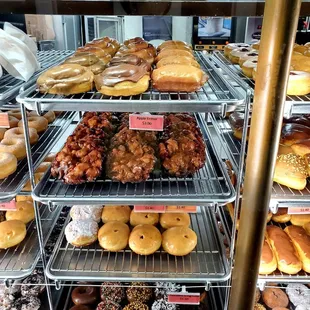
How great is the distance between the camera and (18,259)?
1.64m

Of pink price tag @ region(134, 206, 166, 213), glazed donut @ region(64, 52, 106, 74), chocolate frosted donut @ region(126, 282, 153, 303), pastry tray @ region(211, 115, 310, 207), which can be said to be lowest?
chocolate frosted donut @ region(126, 282, 153, 303)

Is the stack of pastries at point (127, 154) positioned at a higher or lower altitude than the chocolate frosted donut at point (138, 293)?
higher

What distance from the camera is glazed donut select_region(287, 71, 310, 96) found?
4.69 feet

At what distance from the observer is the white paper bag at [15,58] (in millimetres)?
1558

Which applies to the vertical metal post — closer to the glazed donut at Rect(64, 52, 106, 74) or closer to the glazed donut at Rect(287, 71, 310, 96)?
the glazed donut at Rect(64, 52, 106, 74)

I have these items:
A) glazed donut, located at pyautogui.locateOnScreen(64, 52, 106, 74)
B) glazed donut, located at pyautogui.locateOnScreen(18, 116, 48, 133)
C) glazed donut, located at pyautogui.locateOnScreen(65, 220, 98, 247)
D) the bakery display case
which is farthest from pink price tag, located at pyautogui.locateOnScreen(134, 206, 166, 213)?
glazed donut, located at pyautogui.locateOnScreen(18, 116, 48, 133)

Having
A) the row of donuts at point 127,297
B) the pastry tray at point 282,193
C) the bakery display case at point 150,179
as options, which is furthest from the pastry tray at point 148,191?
the row of donuts at point 127,297

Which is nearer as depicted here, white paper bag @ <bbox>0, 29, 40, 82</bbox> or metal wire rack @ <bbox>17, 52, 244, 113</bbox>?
metal wire rack @ <bbox>17, 52, 244, 113</bbox>

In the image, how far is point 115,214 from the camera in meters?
1.83

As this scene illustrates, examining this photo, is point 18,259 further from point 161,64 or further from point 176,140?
point 161,64

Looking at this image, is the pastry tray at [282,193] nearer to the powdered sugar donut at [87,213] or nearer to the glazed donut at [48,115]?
the powdered sugar donut at [87,213]

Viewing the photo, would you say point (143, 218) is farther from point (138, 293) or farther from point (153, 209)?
point (138, 293)

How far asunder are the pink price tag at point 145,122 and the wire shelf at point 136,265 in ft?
2.00

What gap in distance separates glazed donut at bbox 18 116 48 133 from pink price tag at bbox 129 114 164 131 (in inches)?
27.6
